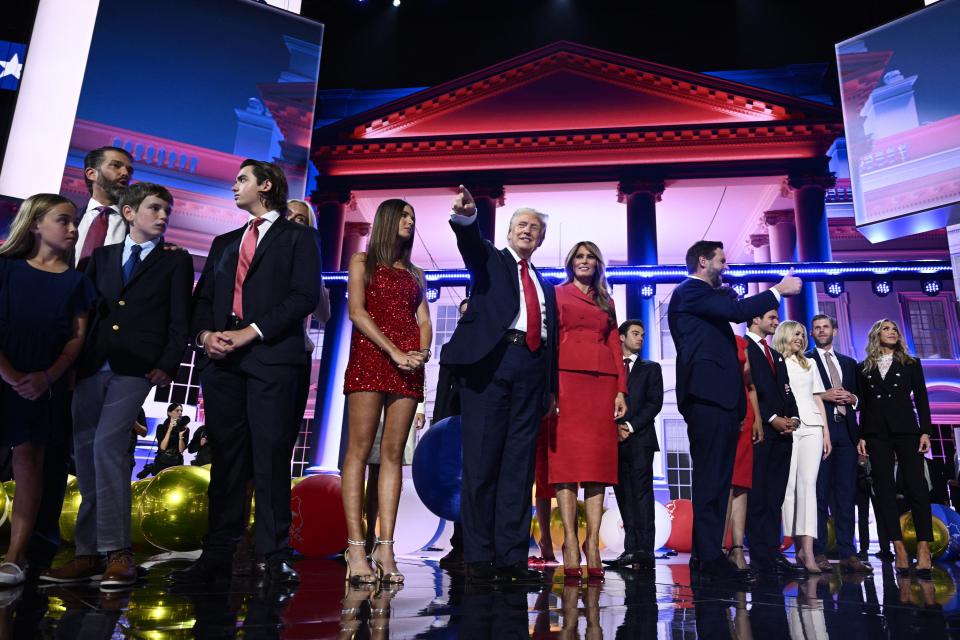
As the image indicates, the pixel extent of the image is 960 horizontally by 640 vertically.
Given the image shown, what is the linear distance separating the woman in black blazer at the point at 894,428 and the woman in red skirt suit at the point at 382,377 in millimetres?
3669

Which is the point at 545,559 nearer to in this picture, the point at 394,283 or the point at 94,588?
the point at 394,283

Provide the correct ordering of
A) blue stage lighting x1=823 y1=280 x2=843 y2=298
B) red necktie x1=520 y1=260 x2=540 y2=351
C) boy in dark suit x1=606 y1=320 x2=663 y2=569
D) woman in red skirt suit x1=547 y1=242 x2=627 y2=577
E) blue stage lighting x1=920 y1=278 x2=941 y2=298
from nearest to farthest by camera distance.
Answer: red necktie x1=520 y1=260 x2=540 y2=351 < woman in red skirt suit x1=547 y1=242 x2=627 y2=577 < boy in dark suit x1=606 y1=320 x2=663 y2=569 < blue stage lighting x1=920 y1=278 x2=941 y2=298 < blue stage lighting x1=823 y1=280 x2=843 y2=298

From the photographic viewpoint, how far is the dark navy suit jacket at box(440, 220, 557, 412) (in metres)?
3.11

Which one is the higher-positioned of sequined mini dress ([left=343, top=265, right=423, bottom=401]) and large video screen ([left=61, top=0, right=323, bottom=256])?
large video screen ([left=61, top=0, right=323, bottom=256])

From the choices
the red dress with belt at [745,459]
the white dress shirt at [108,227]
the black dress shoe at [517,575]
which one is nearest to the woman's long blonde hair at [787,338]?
the red dress with belt at [745,459]

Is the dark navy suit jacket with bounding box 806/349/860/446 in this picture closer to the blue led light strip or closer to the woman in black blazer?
the woman in black blazer

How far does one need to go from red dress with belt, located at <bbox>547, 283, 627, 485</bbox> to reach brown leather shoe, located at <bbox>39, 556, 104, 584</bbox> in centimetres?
201

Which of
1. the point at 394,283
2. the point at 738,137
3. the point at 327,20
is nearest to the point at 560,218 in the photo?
the point at 738,137

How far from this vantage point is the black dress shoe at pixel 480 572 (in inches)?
113

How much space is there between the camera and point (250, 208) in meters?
3.08

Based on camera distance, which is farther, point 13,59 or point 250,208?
point 13,59

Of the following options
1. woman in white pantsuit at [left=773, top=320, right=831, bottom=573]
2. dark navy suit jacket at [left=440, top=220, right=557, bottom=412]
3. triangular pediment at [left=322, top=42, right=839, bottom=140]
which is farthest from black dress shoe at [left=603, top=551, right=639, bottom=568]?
triangular pediment at [left=322, top=42, right=839, bottom=140]

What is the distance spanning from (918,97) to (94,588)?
1006 centimetres

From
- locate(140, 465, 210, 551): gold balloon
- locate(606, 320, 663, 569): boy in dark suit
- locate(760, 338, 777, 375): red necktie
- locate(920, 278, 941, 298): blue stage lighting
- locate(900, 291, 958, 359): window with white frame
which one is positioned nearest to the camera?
locate(140, 465, 210, 551): gold balloon
